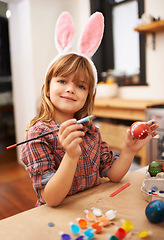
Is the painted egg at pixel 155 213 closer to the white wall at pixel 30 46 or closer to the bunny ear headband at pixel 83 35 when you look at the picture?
the bunny ear headband at pixel 83 35

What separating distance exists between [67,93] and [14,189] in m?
2.19

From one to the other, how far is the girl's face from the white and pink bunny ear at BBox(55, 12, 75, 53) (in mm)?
146

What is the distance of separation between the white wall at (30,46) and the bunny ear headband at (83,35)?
2355 millimetres

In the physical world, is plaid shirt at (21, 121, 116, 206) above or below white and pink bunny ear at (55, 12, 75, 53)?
below

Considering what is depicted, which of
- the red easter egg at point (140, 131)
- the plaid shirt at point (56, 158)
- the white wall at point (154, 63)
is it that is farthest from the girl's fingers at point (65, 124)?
the white wall at point (154, 63)

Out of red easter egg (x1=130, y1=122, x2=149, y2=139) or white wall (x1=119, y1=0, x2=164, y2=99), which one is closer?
red easter egg (x1=130, y1=122, x2=149, y2=139)

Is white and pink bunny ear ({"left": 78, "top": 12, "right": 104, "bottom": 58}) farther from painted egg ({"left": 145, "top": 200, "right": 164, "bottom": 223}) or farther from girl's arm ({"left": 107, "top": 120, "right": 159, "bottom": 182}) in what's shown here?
painted egg ({"left": 145, "top": 200, "right": 164, "bottom": 223})

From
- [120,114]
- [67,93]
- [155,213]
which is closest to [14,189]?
[120,114]

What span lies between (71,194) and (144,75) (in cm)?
243

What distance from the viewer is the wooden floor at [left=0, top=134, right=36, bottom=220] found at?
2.35 meters

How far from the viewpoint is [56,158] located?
945 millimetres

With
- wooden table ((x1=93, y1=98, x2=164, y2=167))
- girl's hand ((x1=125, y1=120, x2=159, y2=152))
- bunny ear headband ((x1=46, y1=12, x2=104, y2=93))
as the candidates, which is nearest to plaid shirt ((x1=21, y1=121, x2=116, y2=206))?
girl's hand ((x1=125, y1=120, x2=159, y2=152))

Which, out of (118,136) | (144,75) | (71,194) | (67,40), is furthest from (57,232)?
(144,75)

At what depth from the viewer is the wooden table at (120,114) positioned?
2473 millimetres
